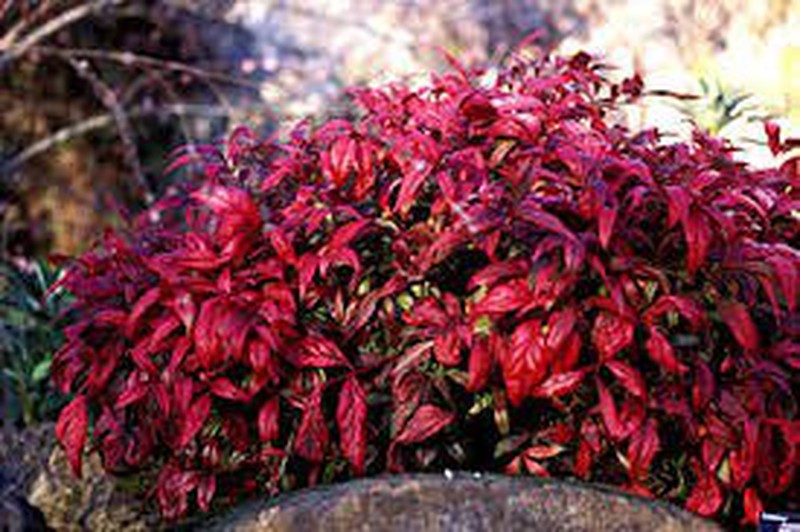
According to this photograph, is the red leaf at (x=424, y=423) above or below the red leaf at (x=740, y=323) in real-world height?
below

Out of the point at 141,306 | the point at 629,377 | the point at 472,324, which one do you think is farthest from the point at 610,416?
the point at 141,306

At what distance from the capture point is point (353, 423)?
1934 millimetres

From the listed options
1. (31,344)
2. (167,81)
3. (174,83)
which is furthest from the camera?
(174,83)

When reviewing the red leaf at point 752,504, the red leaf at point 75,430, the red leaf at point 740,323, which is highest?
the red leaf at point 740,323

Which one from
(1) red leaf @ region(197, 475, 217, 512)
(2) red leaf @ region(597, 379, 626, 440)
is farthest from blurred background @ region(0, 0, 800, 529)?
(2) red leaf @ region(597, 379, 626, 440)

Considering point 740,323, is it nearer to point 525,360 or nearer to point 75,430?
point 525,360

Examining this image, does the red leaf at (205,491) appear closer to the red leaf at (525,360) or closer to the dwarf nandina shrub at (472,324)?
the dwarf nandina shrub at (472,324)

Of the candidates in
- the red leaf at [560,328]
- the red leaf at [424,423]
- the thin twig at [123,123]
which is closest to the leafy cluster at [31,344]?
the thin twig at [123,123]

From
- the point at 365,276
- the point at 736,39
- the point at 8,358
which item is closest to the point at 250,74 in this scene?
the point at 8,358

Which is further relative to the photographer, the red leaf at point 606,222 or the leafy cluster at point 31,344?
the leafy cluster at point 31,344

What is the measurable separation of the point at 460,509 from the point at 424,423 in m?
0.26

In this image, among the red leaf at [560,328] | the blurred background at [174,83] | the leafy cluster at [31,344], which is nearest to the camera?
the red leaf at [560,328]

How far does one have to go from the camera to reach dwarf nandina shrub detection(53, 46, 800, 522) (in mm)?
1868

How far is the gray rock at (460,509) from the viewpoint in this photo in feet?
5.57
